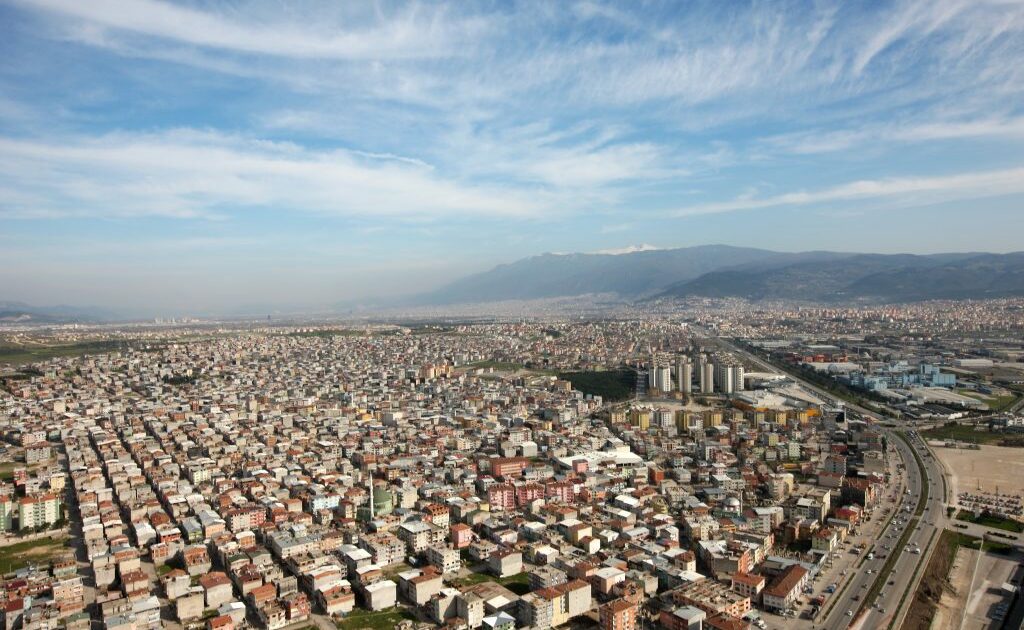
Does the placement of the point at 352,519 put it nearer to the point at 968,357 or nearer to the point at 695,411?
the point at 695,411

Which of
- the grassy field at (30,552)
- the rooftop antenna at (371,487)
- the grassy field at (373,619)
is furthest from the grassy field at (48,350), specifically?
the grassy field at (373,619)

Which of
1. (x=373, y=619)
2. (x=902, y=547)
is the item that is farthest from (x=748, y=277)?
(x=373, y=619)

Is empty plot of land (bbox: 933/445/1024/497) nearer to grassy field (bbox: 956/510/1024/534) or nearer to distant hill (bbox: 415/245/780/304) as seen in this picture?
grassy field (bbox: 956/510/1024/534)

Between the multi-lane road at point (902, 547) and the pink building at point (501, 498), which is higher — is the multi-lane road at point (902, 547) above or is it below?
below

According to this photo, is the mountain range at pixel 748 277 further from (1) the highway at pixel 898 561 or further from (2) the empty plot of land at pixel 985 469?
(1) the highway at pixel 898 561

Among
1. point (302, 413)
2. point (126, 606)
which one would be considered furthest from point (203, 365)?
point (126, 606)

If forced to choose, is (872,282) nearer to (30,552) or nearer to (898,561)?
(898,561)
